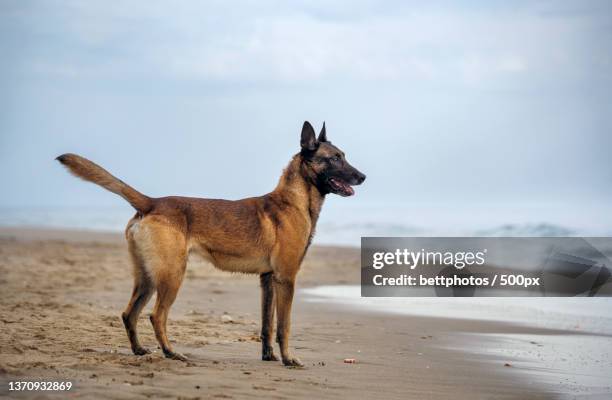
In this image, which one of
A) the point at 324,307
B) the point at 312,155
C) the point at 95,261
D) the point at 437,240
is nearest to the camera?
the point at 312,155

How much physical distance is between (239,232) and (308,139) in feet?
3.96

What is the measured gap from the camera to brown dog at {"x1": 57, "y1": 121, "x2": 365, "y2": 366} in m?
7.53

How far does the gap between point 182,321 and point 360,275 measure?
29.4ft

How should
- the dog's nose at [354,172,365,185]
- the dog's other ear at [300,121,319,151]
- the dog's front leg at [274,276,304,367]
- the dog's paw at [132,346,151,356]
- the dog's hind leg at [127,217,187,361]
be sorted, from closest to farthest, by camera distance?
1. the dog's hind leg at [127,217,187,361]
2. the dog's paw at [132,346,151,356]
3. the dog's front leg at [274,276,304,367]
4. the dog's other ear at [300,121,319,151]
5. the dog's nose at [354,172,365,185]

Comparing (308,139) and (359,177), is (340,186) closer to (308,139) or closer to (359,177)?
(359,177)

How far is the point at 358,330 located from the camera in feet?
35.2

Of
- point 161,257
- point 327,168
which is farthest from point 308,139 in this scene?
point 161,257

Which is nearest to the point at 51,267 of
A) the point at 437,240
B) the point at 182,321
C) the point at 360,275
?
the point at 360,275

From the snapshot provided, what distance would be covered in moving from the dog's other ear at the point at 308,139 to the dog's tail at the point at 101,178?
168 cm

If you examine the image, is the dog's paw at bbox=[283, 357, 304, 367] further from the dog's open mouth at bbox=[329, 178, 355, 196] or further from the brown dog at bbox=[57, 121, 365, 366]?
the dog's open mouth at bbox=[329, 178, 355, 196]

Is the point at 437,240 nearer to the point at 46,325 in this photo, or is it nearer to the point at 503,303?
the point at 503,303

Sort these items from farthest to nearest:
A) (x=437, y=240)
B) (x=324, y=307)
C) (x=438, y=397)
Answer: (x=437, y=240) < (x=324, y=307) < (x=438, y=397)

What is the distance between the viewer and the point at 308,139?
27.8 ft

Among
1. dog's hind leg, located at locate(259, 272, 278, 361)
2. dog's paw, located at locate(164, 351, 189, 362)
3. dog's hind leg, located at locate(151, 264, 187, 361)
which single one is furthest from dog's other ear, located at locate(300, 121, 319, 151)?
dog's paw, located at locate(164, 351, 189, 362)
